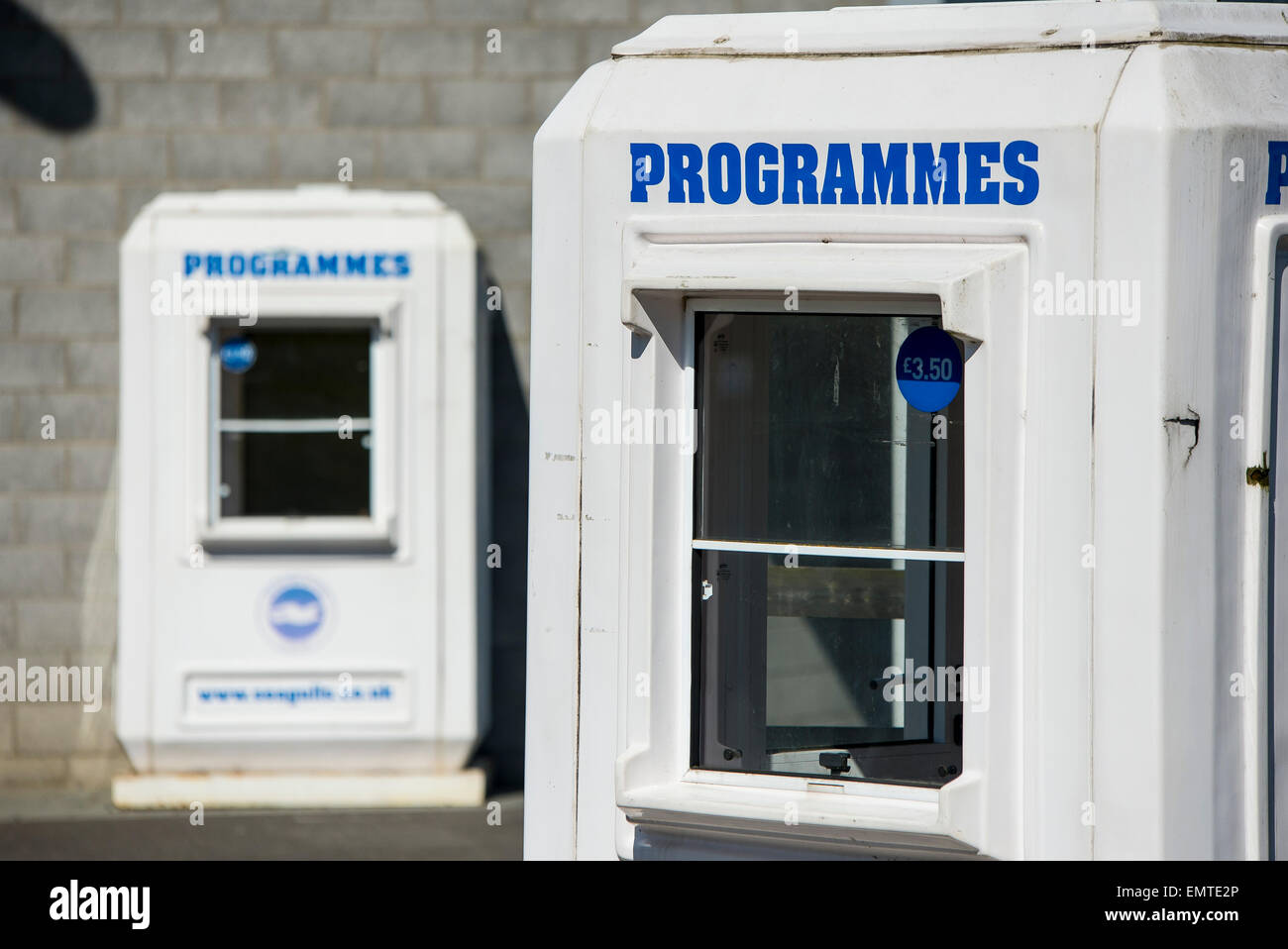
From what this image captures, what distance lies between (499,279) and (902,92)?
11.1ft

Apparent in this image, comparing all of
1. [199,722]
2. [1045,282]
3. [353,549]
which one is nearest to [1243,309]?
[1045,282]

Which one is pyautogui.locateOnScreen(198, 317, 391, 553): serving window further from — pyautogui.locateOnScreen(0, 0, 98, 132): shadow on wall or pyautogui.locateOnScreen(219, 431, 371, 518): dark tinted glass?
pyautogui.locateOnScreen(0, 0, 98, 132): shadow on wall

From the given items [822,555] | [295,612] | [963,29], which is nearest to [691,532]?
[822,555]

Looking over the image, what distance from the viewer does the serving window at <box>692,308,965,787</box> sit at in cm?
277

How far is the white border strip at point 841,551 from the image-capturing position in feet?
8.71

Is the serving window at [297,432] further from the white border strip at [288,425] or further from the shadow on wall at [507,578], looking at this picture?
the shadow on wall at [507,578]

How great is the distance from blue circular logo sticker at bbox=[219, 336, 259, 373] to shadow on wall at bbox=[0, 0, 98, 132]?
124 cm

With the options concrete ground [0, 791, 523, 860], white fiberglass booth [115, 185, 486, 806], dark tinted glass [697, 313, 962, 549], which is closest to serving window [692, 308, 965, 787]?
dark tinted glass [697, 313, 962, 549]

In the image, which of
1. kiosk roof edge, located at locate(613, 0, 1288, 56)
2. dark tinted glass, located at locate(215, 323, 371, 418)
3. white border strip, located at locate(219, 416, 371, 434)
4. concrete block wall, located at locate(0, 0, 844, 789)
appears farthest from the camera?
concrete block wall, located at locate(0, 0, 844, 789)

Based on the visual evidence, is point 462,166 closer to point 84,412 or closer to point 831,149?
point 84,412

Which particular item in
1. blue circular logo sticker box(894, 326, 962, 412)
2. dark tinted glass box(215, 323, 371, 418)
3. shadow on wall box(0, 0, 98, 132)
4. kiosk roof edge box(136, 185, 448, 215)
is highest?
shadow on wall box(0, 0, 98, 132)

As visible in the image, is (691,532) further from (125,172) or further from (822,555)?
(125,172)

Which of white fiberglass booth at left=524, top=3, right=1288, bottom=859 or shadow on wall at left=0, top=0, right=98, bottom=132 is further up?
shadow on wall at left=0, top=0, right=98, bottom=132

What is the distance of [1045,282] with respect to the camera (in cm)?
250
